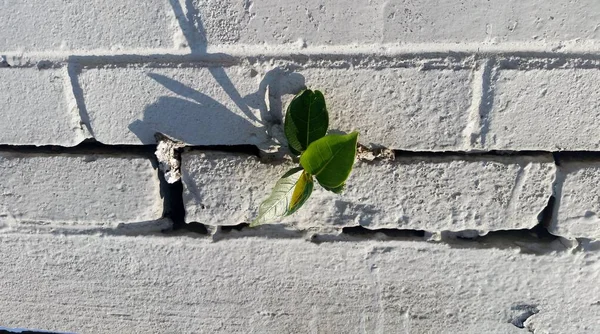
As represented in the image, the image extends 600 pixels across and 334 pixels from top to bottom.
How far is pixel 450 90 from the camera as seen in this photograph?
1157 millimetres

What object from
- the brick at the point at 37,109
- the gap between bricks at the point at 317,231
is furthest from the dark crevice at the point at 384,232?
the brick at the point at 37,109

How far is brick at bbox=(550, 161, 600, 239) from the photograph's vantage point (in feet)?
4.04

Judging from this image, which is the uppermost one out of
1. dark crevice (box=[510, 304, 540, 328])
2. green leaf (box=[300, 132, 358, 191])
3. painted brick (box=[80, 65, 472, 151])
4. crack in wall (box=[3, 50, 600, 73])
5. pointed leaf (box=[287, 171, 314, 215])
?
crack in wall (box=[3, 50, 600, 73])

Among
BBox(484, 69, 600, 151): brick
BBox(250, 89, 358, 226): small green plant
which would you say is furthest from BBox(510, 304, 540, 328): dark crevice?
BBox(250, 89, 358, 226): small green plant

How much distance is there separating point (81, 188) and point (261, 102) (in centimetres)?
54

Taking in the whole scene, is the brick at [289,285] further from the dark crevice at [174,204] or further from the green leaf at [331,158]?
the green leaf at [331,158]

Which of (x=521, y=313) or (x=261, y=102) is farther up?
(x=261, y=102)

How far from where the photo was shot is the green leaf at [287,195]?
117 centimetres

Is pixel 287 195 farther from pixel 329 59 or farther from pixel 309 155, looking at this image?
pixel 329 59

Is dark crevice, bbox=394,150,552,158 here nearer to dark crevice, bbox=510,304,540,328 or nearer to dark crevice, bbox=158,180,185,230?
dark crevice, bbox=510,304,540,328

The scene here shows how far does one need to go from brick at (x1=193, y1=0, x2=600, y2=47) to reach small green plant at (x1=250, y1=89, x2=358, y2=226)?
0.15 meters

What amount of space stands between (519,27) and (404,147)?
0.35 metres

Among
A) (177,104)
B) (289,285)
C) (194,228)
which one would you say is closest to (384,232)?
(289,285)

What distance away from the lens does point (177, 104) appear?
4.02ft
